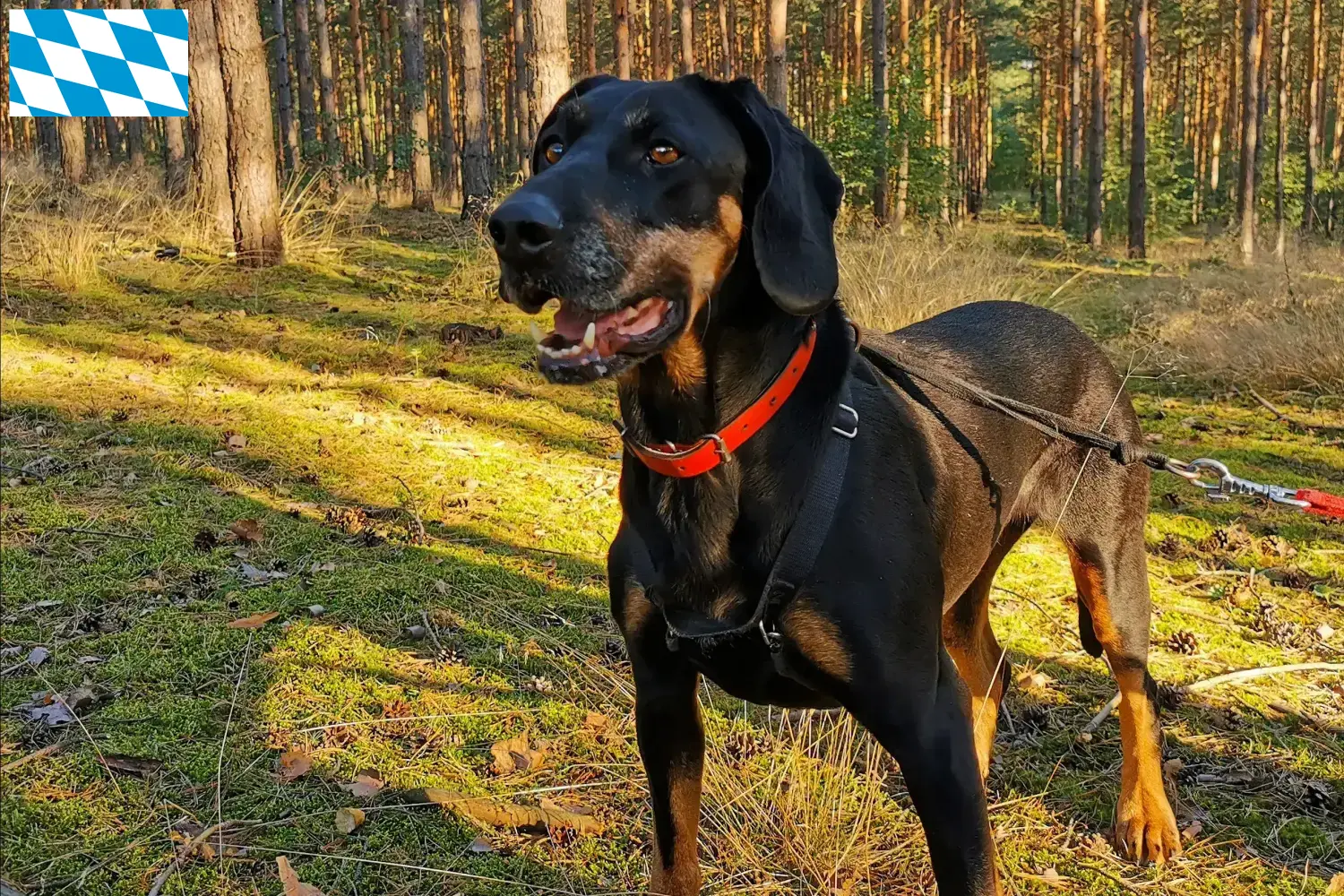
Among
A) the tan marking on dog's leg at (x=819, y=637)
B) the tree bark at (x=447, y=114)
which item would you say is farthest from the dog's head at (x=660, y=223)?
the tree bark at (x=447, y=114)

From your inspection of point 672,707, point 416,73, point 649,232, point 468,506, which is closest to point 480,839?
point 672,707

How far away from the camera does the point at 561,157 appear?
226cm

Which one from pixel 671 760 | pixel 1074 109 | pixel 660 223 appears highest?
pixel 1074 109

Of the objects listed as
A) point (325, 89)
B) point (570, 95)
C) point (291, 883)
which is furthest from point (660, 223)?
point (325, 89)

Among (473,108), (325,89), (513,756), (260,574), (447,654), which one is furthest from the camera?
(325,89)

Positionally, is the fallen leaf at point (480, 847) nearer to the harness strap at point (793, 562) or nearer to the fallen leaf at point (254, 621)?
the harness strap at point (793, 562)

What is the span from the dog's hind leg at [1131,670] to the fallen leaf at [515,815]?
157cm

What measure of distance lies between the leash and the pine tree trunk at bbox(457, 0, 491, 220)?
15.3 metres

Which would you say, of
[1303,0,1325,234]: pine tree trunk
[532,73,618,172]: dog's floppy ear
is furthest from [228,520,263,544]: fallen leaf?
[1303,0,1325,234]: pine tree trunk

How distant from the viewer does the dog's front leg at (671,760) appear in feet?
7.73

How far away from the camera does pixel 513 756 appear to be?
331 centimetres

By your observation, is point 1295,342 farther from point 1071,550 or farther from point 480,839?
point 480,839

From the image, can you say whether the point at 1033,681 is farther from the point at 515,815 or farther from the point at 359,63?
the point at 359,63

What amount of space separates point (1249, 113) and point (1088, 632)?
23.9 meters
